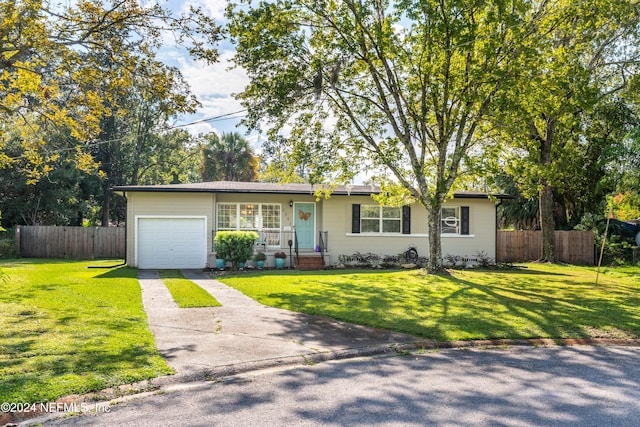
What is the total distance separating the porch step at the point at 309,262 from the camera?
60.1 ft

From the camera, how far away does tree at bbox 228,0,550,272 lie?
40.1 ft

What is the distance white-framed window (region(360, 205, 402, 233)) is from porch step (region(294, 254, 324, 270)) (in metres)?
2.55

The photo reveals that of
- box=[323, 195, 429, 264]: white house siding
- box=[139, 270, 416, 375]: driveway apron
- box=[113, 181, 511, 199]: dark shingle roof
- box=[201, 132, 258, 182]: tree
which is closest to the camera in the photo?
box=[139, 270, 416, 375]: driveway apron

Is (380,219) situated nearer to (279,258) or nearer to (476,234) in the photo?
(476,234)

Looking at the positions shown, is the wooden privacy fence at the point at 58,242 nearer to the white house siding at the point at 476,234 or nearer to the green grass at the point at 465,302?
the green grass at the point at 465,302

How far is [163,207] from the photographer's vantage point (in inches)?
719

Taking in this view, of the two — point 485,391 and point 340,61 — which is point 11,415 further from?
point 340,61

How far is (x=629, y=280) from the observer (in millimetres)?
14969

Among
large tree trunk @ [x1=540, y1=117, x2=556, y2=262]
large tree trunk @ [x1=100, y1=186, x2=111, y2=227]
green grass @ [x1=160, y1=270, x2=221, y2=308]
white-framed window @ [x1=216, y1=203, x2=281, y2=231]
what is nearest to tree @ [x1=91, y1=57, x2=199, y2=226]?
large tree trunk @ [x1=100, y1=186, x2=111, y2=227]

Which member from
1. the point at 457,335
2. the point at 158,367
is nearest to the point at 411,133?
the point at 457,335

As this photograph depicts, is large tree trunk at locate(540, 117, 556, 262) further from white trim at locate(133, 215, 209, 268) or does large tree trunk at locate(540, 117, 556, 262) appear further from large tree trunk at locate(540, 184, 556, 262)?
white trim at locate(133, 215, 209, 268)

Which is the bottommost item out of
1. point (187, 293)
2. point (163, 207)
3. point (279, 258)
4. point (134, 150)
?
point (187, 293)

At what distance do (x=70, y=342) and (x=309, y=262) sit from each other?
12872mm

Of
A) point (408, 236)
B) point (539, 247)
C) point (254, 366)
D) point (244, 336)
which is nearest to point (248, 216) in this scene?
point (408, 236)
